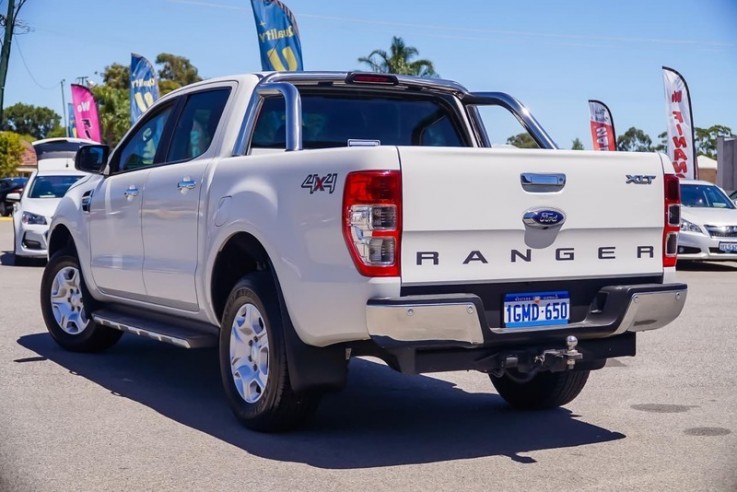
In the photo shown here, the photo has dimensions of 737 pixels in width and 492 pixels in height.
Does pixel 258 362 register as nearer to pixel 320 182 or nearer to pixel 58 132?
pixel 320 182

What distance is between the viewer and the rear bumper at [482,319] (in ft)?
15.8

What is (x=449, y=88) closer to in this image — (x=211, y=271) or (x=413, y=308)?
(x=211, y=271)

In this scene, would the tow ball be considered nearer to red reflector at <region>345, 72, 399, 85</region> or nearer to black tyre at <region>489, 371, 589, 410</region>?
black tyre at <region>489, 371, 589, 410</region>

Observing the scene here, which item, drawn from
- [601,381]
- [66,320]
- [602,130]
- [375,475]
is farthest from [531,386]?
[602,130]

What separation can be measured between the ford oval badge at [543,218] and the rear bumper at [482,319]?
1.54ft

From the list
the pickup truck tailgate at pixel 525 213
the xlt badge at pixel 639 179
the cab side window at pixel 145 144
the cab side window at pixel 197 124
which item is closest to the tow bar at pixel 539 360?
the pickup truck tailgate at pixel 525 213

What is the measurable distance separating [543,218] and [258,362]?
175 centimetres

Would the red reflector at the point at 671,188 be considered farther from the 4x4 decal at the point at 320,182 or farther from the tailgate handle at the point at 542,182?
the 4x4 decal at the point at 320,182

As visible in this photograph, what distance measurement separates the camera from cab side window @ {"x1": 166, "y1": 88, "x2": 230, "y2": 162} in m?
6.74

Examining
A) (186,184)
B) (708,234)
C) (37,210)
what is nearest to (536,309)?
(186,184)

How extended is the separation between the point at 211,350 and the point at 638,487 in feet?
15.4

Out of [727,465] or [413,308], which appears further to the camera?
[727,465]

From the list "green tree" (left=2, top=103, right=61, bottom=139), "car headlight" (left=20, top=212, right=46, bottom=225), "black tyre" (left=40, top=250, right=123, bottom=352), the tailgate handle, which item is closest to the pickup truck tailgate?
the tailgate handle

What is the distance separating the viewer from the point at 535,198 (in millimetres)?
5242
